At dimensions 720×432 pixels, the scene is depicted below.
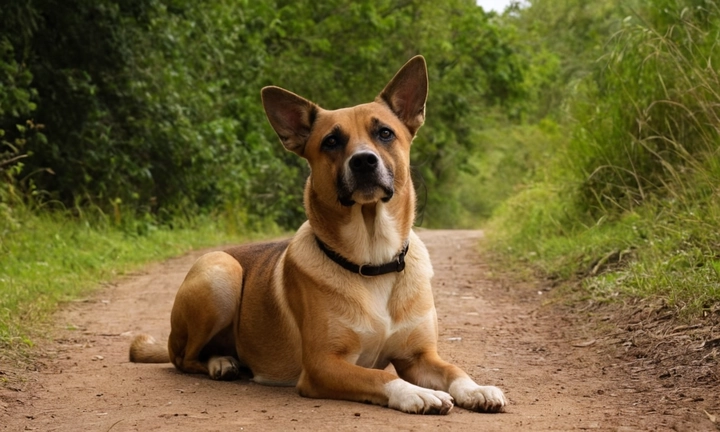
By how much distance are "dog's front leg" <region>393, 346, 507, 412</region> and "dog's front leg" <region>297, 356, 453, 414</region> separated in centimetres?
15

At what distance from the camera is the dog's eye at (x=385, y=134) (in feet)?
16.4

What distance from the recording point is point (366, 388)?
175 inches

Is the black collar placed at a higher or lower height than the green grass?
higher

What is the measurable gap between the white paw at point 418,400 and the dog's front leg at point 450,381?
0.15 meters

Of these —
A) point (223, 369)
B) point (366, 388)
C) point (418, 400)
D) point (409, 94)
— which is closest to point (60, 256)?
point (223, 369)

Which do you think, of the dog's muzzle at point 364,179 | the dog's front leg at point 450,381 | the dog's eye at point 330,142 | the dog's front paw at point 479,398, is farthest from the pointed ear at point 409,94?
the dog's front paw at point 479,398

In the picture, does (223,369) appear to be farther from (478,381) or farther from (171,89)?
(171,89)

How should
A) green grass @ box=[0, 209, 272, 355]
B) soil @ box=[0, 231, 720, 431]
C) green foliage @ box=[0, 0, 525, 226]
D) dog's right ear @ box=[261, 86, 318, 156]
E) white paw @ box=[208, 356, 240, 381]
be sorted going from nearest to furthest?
soil @ box=[0, 231, 720, 431] < dog's right ear @ box=[261, 86, 318, 156] < white paw @ box=[208, 356, 240, 381] < green grass @ box=[0, 209, 272, 355] < green foliage @ box=[0, 0, 525, 226]

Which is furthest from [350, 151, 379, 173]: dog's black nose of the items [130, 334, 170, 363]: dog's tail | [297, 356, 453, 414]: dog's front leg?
[130, 334, 170, 363]: dog's tail

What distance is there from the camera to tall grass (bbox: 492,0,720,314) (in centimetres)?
678

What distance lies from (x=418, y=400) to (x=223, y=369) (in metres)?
1.75

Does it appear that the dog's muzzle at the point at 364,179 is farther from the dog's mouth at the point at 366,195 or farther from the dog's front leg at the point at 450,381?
the dog's front leg at the point at 450,381

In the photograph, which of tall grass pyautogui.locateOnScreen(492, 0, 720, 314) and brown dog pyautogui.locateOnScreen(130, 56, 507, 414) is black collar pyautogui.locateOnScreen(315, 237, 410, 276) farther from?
tall grass pyautogui.locateOnScreen(492, 0, 720, 314)

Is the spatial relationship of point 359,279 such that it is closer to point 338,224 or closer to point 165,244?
point 338,224
